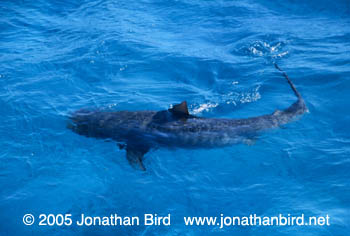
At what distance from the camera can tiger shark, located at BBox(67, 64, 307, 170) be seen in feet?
28.3

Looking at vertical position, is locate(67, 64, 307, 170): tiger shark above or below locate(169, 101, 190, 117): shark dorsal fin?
below

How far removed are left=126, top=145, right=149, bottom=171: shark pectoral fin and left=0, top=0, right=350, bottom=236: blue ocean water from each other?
242mm

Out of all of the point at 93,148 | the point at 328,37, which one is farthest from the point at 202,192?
the point at 328,37

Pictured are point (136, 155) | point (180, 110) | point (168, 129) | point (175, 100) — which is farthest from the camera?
point (175, 100)

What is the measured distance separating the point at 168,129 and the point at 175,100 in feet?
7.60

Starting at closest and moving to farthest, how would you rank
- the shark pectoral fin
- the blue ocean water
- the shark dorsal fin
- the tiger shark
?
the blue ocean water → the shark pectoral fin → the tiger shark → the shark dorsal fin

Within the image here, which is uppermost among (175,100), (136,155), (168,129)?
(175,100)

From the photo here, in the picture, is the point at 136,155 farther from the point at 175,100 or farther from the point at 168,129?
the point at 175,100

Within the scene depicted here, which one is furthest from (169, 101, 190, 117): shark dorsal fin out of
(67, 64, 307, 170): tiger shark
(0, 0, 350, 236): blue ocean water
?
(0, 0, 350, 236): blue ocean water

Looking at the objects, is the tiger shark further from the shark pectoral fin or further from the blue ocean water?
the blue ocean water

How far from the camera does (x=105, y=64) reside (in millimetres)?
12781

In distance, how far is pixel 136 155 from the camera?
330 inches

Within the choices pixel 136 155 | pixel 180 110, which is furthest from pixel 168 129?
pixel 136 155

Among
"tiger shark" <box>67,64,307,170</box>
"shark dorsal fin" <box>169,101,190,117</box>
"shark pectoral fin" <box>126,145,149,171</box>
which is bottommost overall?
"shark pectoral fin" <box>126,145,149,171</box>
